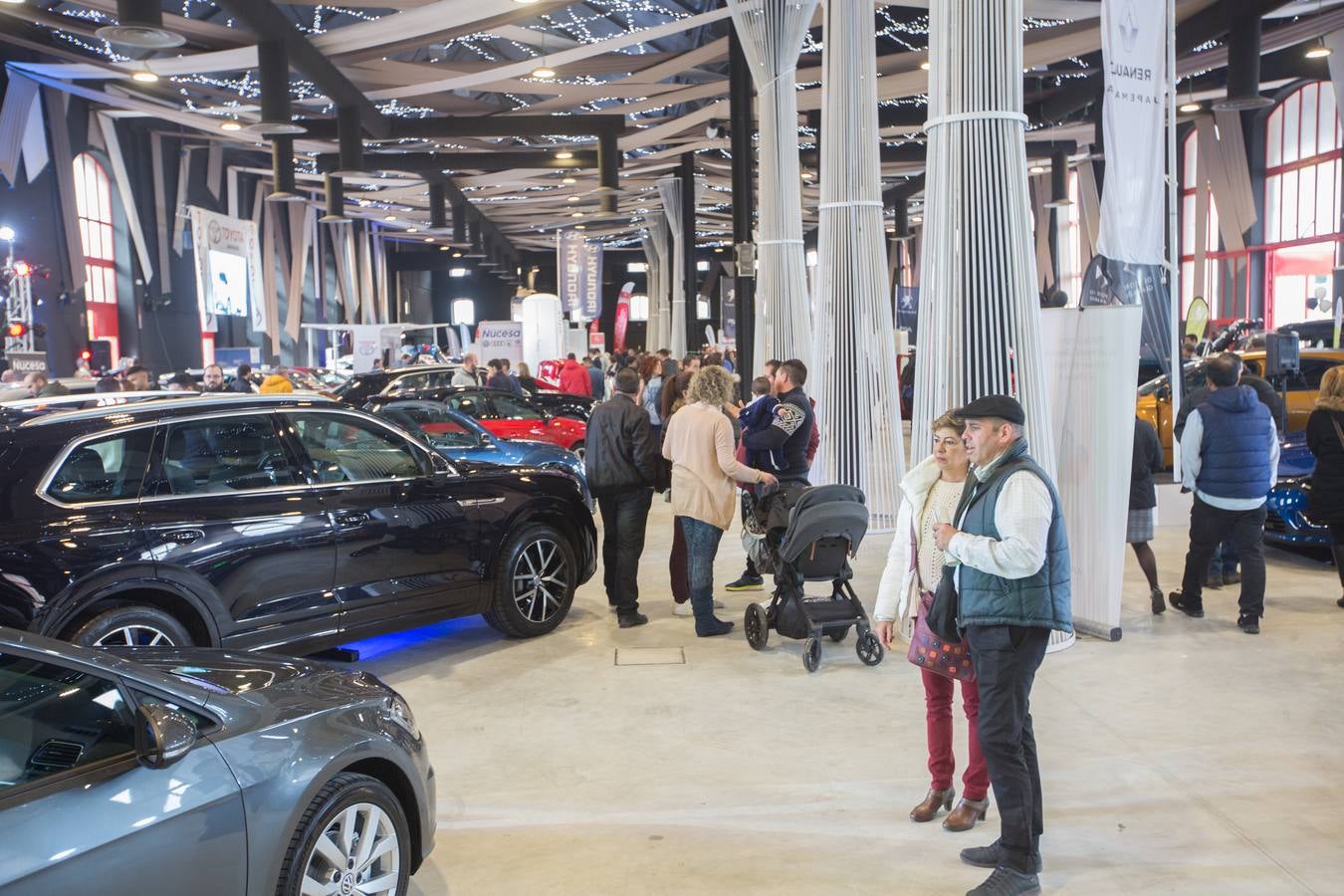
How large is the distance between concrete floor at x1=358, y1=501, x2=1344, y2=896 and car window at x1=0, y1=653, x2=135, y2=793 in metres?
1.55

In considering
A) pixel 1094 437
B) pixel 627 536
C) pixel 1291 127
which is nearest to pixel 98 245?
pixel 627 536

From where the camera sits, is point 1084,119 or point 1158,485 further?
point 1084,119

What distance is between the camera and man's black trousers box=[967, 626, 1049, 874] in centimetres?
382

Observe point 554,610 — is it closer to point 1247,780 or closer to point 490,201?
point 1247,780

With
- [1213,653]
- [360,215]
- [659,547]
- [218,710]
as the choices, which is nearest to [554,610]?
[659,547]

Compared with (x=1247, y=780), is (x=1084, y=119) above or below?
above

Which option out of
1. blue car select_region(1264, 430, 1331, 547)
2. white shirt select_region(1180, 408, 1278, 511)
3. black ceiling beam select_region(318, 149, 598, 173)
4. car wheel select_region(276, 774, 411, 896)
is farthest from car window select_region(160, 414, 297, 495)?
black ceiling beam select_region(318, 149, 598, 173)

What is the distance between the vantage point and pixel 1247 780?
4.96 m

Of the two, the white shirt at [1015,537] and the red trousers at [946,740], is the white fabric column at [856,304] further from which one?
the white shirt at [1015,537]

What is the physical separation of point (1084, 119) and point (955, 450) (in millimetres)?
26610

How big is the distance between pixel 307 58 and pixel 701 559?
13.6 m

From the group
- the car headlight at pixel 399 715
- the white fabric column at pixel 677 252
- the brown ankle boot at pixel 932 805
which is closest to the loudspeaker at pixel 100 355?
the white fabric column at pixel 677 252

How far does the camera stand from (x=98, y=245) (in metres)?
27.6

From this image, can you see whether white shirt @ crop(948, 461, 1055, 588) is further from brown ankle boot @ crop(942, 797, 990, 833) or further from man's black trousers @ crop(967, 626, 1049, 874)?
brown ankle boot @ crop(942, 797, 990, 833)
